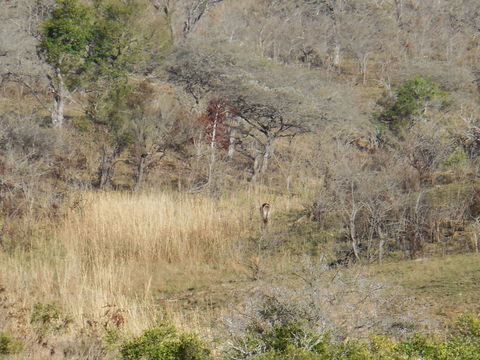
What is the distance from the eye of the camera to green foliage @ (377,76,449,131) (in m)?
20.1

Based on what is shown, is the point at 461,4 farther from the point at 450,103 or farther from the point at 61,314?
the point at 61,314

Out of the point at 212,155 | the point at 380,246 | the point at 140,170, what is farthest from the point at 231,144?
the point at 380,246

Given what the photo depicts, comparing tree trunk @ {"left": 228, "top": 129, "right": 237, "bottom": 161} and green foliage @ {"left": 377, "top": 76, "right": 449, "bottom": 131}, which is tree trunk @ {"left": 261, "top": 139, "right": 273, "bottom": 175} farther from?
green foliage @ {"left": 377, "top": 76, "right": 449, "bottom": 131}

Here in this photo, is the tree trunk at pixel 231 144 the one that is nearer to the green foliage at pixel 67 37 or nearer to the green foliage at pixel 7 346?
the green foliage at pixel 67 37

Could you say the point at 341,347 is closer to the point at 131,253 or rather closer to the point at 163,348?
the point at 163,348

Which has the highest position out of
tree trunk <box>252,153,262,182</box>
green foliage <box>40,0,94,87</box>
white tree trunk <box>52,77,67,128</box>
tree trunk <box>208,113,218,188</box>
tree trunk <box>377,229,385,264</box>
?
green foliage <box>40,0,94,87</box>

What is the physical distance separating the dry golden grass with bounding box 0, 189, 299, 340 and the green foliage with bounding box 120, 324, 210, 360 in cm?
217

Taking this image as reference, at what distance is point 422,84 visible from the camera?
67.7ft

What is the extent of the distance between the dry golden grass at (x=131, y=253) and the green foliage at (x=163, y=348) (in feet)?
7.14

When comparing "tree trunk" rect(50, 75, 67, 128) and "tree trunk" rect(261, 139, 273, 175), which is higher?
"tree trunk" rect(50, 75, 67, 128)

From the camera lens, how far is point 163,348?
4.25m

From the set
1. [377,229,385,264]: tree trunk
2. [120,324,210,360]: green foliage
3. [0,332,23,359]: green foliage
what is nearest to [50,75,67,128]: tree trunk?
[377,229,385,264]: tree trunk

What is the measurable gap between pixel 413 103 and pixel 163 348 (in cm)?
1726

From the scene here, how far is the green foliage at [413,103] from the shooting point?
20.1 m
